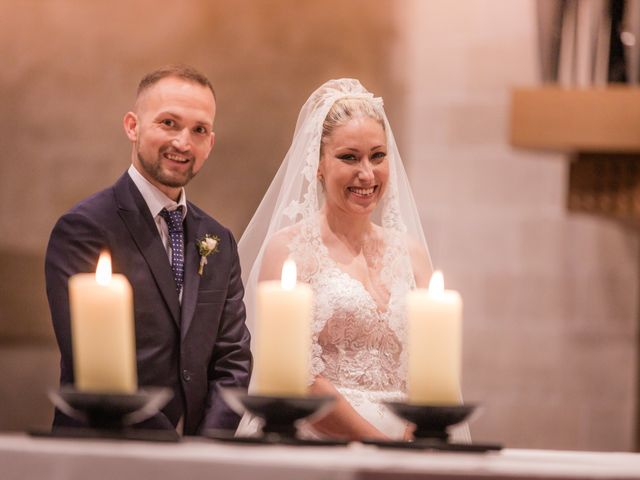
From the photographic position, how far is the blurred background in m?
6.15

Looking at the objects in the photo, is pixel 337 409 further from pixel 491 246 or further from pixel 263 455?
pixel 491 246

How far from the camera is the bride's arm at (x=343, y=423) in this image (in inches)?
139

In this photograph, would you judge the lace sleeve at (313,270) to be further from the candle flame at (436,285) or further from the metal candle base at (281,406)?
the metal candle base at (281,406)

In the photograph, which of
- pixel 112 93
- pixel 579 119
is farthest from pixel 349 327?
pixel 112 93

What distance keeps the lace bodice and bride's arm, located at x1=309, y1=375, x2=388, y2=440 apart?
0.15 meters

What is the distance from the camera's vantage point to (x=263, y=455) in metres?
1.58

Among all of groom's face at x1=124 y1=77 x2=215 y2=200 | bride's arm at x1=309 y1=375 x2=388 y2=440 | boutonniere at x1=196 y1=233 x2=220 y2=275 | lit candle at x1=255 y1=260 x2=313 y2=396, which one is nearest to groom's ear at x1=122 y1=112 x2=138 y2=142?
groom's face at x1=124 y1=77 x2=215 y2=200

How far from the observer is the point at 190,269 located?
10.3 feet

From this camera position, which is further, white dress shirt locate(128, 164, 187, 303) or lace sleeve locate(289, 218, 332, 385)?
lace sleeve locate(289, 218, 332, 385)

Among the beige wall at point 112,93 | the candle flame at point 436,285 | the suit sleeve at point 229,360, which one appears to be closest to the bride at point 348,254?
the suit sleeve at point 229,360

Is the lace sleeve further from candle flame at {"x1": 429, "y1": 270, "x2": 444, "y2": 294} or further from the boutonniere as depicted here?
candle flame at {"x1": 429, "y1": 270, "x2": 444, "y2": 294}

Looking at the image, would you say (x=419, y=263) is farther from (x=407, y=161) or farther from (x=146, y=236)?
(x=407, y=161)

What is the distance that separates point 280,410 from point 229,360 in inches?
56.7

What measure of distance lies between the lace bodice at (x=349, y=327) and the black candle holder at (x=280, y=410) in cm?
188
